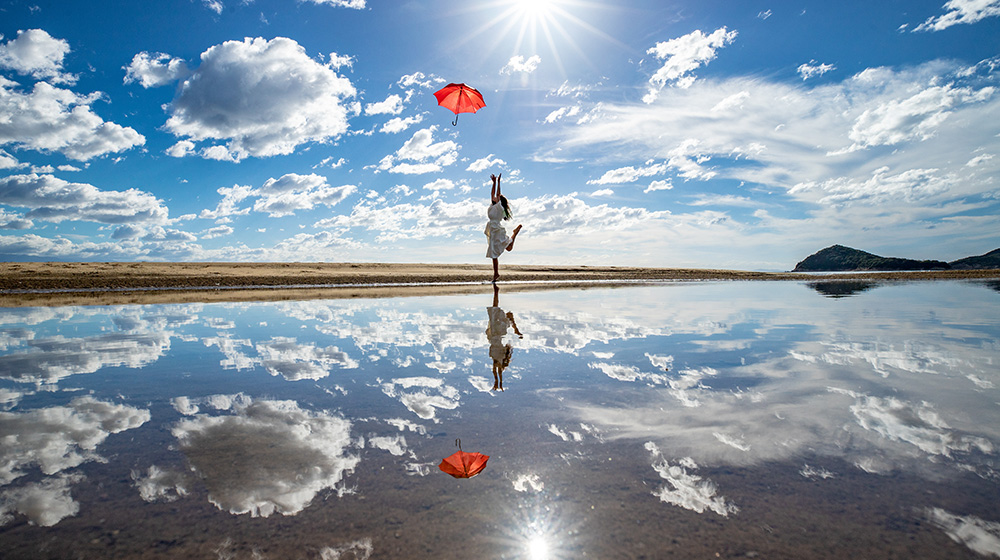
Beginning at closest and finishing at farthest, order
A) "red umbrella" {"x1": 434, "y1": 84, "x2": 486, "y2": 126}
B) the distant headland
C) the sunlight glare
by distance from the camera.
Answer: the sunlight glare < "red umbrella" {"x1": 434, "y1": 84, "x2": 486, "y2": 126} < the distant headland

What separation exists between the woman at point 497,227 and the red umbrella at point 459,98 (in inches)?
181

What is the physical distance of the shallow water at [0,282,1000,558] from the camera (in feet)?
7.70

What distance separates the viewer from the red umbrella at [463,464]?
3.05 metres

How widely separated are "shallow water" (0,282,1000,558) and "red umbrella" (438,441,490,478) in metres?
0.06

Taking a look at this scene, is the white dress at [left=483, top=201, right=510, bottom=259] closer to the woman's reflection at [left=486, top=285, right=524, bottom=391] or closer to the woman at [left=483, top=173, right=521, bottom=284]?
the woman at [left=483, top=173, right=521, bottom=284]

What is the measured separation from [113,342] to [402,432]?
23.4 feet

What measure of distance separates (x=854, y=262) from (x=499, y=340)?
94191 millimetres

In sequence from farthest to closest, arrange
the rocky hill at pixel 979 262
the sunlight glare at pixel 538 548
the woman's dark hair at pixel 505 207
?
the rocky hill at pixel 979 262 → the woman's dark hair at pixel 505 207 → the sunlight glare at pixel 538 548

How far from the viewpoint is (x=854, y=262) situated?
8019cm

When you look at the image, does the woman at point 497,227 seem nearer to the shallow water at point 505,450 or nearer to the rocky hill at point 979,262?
the shallow water at point 505,450

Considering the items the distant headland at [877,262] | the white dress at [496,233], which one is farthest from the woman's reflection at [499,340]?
the distant headland at [877,262]

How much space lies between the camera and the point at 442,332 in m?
8.73

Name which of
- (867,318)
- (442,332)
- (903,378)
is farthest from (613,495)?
(867,318)

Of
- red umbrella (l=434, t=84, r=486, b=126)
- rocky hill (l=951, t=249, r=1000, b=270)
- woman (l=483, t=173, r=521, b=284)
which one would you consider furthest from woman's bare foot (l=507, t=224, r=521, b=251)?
rocky hill (l=951, t=249, r=1000, b=270)
